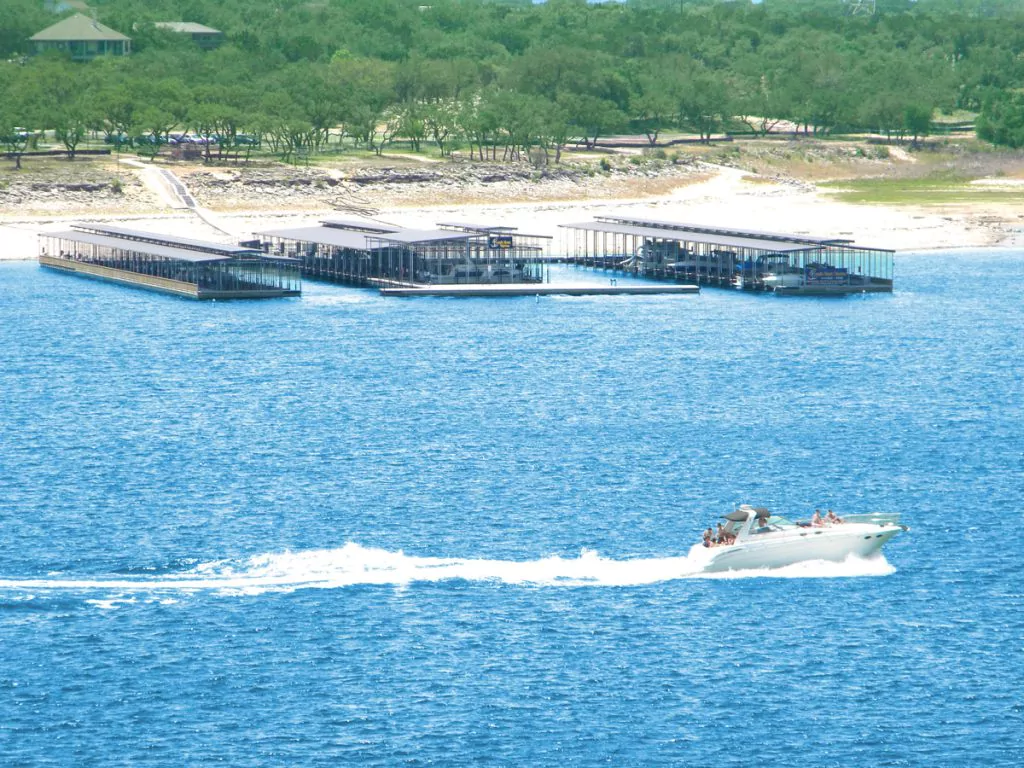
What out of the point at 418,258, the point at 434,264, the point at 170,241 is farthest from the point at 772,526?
the point at 170,241

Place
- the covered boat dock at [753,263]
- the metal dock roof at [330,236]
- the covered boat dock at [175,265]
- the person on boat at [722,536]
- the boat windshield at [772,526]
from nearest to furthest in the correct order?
the person on boat at [722,536] → the boat windshield at [772,526] → the covered boat dock at [175,265] → the covered boat dock at [753,263] → the metal dock roof at [330,236]

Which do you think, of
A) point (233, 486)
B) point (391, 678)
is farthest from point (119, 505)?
point (391, 678)

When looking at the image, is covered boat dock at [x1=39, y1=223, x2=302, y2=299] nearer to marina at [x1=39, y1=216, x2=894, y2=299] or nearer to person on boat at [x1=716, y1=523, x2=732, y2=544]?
marina at [x1=39, y1=216, x2=894, y2=299]

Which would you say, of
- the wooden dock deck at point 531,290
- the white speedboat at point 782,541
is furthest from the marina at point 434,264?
the white speedboat at point 782,541

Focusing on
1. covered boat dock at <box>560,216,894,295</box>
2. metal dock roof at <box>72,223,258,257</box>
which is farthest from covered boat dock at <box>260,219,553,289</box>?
covered boat dock at <box>560,216,894,295</box>

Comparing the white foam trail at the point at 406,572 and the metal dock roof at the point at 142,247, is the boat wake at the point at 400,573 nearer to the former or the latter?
the white foam trail at the point at 406,572
